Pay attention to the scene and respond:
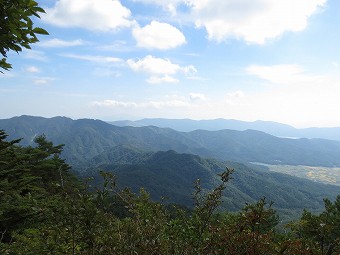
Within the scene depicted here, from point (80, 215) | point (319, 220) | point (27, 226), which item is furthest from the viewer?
point (27, 226)

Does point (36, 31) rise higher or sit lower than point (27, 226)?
higher

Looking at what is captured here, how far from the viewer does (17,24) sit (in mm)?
5309

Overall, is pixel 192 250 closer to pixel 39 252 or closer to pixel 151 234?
pixel 151 234

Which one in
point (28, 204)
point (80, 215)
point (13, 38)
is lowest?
point (28, 204)

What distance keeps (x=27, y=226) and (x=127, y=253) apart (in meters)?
9.76

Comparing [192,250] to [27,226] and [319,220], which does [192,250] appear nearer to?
[319,220]

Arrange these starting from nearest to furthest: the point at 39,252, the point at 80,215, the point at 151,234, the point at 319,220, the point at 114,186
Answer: the point at 80,215
the point at 151,234
the point at 114,186
the point at 319,220
the point at 39,252

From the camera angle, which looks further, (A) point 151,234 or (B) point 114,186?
(B) point 114,186

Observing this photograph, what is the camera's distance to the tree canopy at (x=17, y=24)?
4980mm

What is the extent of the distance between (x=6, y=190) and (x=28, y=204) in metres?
1.85

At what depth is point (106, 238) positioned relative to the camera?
4.09 m

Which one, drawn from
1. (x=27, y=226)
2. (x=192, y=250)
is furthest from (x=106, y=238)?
(x=27, y=226)

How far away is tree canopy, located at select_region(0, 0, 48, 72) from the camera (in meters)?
4.98

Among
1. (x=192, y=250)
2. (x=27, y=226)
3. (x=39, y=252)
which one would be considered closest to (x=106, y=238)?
(x=192, y=250)
